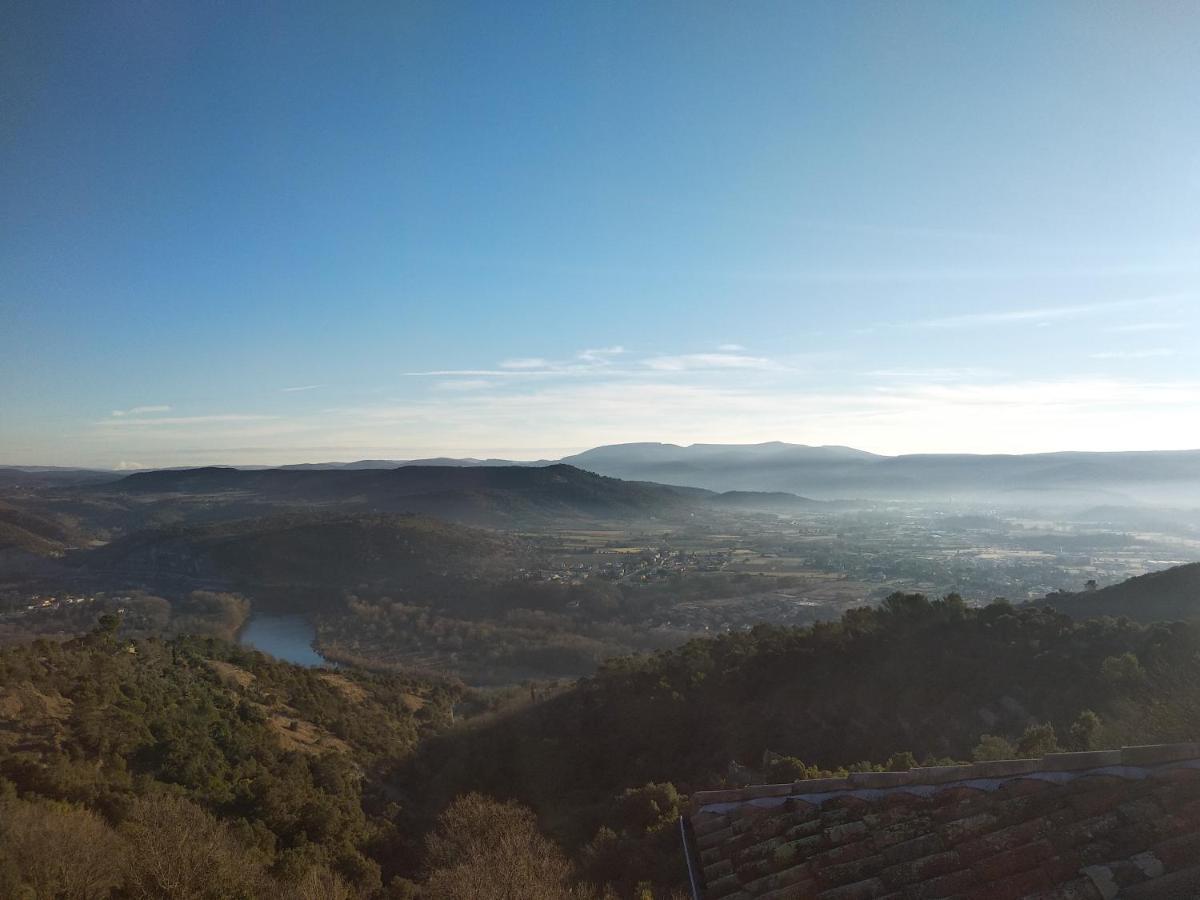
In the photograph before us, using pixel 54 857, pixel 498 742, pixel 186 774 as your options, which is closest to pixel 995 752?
pixel 54 857

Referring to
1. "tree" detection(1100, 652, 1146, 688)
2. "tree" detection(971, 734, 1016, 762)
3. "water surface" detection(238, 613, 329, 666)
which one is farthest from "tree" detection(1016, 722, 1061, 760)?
"water surface" detection(238, 613, 329, 666)

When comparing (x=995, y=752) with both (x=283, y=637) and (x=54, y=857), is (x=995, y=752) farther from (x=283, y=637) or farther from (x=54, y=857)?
(x=283, y=637)

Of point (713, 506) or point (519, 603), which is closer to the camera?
point (519, 603)

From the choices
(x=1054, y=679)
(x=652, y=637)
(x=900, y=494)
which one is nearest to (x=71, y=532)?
(x=652, y=637)

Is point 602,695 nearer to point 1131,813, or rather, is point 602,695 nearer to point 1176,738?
point 1176,738

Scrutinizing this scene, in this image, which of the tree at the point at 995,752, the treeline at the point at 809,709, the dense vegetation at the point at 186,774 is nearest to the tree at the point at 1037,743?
the treeline at the point at 809,709
